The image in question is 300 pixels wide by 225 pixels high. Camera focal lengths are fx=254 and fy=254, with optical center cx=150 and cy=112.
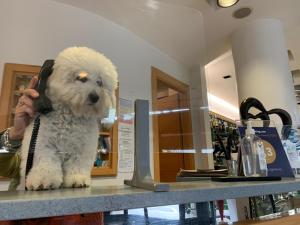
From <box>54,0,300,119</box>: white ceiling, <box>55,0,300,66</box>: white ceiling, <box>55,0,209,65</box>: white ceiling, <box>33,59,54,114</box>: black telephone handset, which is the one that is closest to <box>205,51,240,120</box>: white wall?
<box>54,0,300,119</box>: white ceiling

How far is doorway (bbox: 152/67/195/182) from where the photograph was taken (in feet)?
3.56

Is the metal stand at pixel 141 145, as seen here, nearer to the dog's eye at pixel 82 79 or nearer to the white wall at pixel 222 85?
the dog's eye at pixel 82 79

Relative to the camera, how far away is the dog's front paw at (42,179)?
0.48 metres

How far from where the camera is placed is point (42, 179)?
1.59 feet

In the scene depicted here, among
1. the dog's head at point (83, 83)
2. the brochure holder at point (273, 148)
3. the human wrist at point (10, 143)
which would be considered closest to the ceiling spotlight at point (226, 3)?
the brochure holder at point (273, 148)

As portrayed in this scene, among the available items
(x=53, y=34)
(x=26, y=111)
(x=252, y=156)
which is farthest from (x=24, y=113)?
(x=53, y=34)

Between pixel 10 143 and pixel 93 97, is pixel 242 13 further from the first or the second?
pixel 10 143

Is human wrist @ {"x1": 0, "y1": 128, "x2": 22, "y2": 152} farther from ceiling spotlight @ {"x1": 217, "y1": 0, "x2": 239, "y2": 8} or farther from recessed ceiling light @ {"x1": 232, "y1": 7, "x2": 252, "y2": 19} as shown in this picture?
recessed ceiling light @ {"x1": 232, "y1": 7, "x2": 252, "y2": 19}

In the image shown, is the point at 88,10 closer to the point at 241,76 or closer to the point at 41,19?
the point at 41,19

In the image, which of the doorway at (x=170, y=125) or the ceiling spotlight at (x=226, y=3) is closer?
the doorway at (x=170, y=125)

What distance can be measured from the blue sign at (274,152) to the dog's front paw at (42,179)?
0.64 metres

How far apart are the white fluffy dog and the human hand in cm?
3

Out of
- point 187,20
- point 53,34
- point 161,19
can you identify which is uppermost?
point 187,20

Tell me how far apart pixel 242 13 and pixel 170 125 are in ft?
4.46
